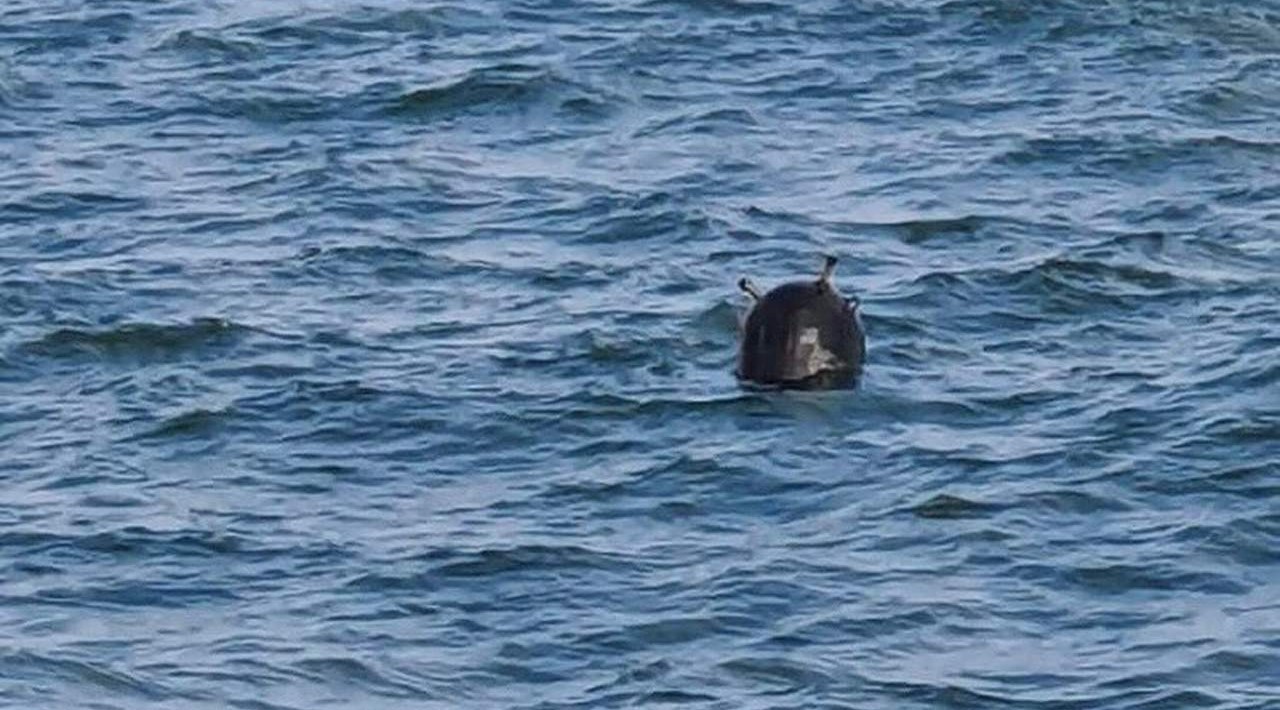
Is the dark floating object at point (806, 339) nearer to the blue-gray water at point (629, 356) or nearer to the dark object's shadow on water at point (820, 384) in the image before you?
the dark object's shadow on water at point (820, 384)

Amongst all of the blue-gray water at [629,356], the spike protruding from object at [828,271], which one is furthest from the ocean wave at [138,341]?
the spike protruding from object at [828,271]

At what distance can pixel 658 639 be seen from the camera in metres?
22.0

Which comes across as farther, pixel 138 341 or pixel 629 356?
pixel 138 341

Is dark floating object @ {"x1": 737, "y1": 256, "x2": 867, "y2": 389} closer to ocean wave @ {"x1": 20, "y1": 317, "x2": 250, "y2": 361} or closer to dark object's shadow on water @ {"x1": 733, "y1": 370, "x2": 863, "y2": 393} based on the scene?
dark object's shadow on water @ {"x1": 733, "y1": 370, "x2": 863, "y2": 393}

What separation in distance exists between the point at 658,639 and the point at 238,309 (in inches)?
267

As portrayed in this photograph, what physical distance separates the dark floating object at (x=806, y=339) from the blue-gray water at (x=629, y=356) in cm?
21

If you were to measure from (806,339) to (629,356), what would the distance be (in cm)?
145

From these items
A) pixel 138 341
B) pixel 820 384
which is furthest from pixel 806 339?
pixel 138 341

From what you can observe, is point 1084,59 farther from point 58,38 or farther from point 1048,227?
point 58,38

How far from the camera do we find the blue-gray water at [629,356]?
21.9 metres

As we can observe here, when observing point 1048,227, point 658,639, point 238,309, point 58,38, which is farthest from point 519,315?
point 58,38

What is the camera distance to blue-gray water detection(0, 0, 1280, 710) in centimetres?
2192

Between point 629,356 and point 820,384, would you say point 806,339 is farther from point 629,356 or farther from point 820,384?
point 629,356

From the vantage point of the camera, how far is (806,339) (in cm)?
2580
